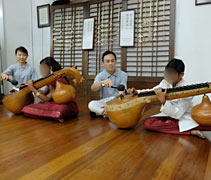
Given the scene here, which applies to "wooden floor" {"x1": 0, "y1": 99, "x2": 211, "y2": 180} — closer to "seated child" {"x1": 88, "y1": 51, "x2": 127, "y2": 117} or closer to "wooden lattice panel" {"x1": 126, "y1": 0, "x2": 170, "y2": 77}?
"seated child" {"x1": 88, "y1": 51, "x2": 127, "y2": 117}

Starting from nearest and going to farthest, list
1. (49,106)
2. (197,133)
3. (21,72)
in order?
(197,133), (49,106), (21,72)

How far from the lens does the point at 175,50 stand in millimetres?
3293

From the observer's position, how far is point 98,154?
1320 millimetres

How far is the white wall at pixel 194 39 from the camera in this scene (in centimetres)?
300

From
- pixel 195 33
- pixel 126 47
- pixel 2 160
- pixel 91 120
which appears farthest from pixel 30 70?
pixel 195 33

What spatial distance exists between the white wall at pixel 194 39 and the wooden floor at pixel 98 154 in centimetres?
169

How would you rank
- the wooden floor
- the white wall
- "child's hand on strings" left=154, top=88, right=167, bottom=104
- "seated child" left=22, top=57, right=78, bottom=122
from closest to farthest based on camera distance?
the wooden floor → "child's hand on strings" left=154, top=88, right=167, bottom=104 → "seated child" left=22, top=57, right=78, bottom=122 → the white wall

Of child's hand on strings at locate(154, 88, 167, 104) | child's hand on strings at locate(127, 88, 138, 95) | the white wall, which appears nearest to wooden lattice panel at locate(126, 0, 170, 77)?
the white wall

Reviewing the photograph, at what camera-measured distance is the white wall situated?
3.00m

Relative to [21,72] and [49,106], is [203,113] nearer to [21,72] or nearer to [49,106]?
[49,106]

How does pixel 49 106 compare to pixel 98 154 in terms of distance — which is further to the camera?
pixel 49 106

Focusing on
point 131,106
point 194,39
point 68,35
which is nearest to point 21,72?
point 68,35

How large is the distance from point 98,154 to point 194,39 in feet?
8.53

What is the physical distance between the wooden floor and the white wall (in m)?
1.69
